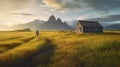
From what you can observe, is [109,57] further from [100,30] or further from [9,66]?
[100,30]

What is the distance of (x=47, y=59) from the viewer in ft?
75.9

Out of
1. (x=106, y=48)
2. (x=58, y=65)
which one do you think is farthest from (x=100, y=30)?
(x=58, y=65)

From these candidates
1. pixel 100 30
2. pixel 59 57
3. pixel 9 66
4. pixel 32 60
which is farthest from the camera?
pixel 100 30

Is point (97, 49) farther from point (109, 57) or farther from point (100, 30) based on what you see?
point (100, 30)

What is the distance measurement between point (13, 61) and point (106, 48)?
1237 cm

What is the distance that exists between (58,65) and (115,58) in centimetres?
633

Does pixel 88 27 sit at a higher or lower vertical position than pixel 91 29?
higher

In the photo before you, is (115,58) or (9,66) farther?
(115,58)

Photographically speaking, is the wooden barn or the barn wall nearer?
the wooden barn

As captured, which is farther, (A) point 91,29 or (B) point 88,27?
(A) point 91,29

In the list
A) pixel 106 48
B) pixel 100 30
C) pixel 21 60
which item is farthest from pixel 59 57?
pixel 100 30

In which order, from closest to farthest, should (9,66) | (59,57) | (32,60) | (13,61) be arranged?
(9,66), (13,61), (32,60), (59,57)

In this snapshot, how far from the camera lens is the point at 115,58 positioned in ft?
68.1

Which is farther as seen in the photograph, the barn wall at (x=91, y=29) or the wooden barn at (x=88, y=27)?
the barn wall at (x=91, y=29)
